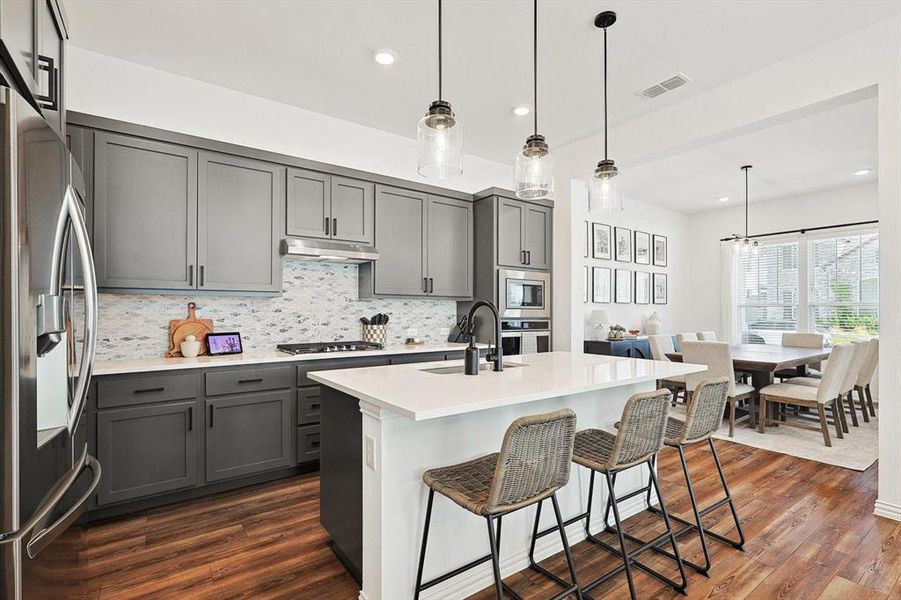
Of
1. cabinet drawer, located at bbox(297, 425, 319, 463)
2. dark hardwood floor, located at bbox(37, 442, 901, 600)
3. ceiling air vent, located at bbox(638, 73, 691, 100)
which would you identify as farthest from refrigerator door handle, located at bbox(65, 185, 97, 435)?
ceiling air vent, located at bbox(638, 73, 691, 100)

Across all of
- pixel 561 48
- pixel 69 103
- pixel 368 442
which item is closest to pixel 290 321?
pixel 69 103

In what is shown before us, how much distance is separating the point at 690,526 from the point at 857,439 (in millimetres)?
3084

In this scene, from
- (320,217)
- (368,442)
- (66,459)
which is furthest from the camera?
(320,217)

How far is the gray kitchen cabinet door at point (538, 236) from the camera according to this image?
187 inches

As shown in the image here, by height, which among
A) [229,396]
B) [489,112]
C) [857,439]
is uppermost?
[489,112]

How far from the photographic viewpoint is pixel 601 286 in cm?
655

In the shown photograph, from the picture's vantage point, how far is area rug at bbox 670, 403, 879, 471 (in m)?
3.71

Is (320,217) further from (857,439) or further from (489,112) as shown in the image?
(857,439)

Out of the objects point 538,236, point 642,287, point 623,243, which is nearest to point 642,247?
point 623,243

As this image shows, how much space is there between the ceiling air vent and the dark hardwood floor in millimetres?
2880

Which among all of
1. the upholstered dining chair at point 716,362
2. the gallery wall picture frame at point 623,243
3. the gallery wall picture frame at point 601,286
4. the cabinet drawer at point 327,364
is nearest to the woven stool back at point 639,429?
the cabinet drawer at point 327,364

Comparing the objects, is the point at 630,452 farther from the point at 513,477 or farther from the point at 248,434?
the point at 248,434

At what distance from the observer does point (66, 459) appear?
4.67 ft

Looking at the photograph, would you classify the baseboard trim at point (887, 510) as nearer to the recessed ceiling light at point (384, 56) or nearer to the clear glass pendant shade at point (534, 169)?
the clear glass pendant shade at point (534, 169)
